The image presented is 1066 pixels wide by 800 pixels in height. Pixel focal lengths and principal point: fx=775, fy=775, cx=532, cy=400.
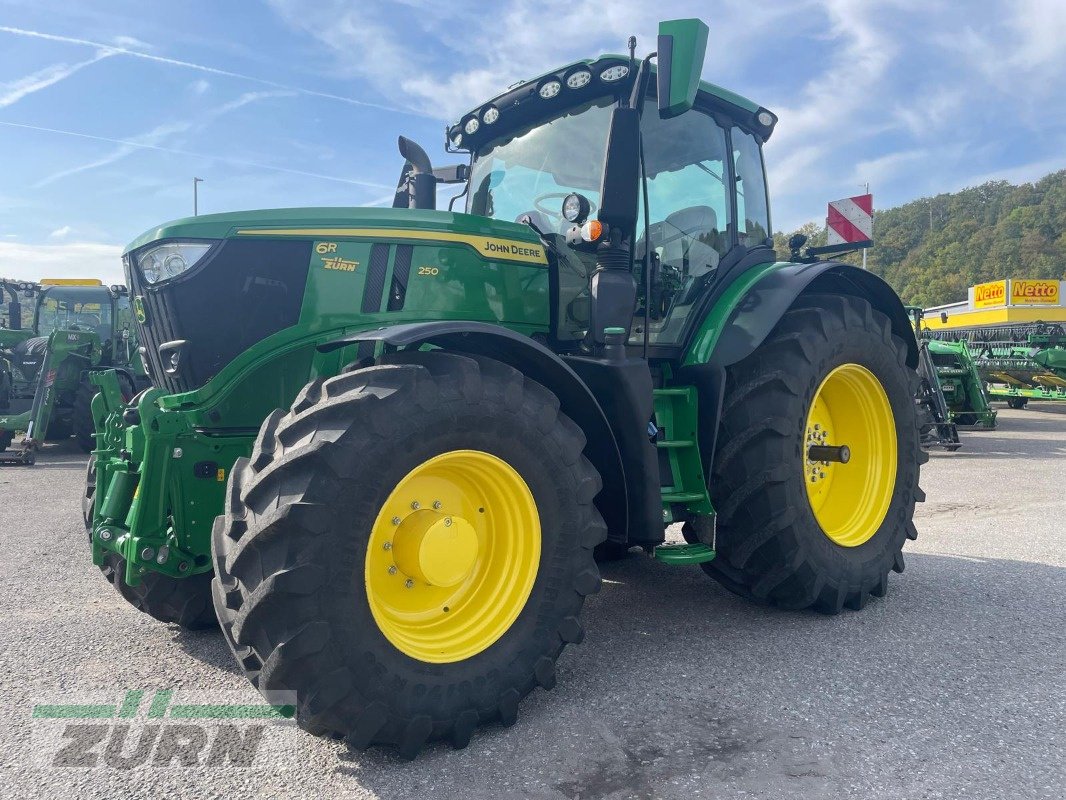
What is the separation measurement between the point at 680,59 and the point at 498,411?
63.9 inches

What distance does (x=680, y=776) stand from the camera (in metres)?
2.40

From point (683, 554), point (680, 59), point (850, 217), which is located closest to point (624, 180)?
point (680, 59)

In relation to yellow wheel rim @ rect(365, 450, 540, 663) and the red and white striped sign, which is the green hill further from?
yellow wheel rim @ rect(365, 450, 540, 663)

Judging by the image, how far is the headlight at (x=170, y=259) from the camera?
3.12 m

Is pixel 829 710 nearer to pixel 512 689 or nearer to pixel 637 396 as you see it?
pixel 512 689

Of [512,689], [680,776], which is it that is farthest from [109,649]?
[680,776]

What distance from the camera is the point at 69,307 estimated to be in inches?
544

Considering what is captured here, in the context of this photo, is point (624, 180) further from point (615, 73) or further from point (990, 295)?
point (990, 295)

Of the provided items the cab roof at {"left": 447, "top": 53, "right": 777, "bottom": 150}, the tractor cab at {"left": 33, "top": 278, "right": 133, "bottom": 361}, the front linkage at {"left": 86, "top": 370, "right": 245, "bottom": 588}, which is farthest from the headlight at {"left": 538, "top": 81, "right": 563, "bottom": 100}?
the tractor cab at {"left": 33, "top": 278, "right": 133, "bottom": 361}

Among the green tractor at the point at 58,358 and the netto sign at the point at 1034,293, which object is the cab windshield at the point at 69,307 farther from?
the netto sign at the point at 1034,293

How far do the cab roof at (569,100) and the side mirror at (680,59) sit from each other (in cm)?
61

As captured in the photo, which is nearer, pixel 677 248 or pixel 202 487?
pixel 202 487

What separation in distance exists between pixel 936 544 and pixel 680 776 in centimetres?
405

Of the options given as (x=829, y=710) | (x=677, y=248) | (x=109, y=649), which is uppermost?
(x=677, y=248)
